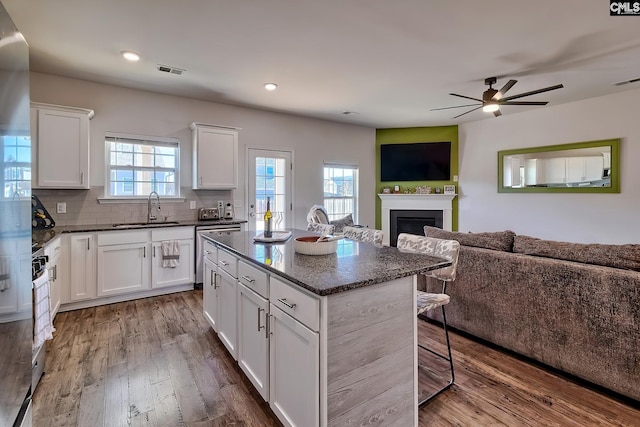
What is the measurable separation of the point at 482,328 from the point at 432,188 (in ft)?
14.5

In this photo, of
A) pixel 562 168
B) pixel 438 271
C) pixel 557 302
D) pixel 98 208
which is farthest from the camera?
pixel 562 168

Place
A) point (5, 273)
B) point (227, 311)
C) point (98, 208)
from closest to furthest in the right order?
point (5, 273)
point (227, 311)
point (98, 208)

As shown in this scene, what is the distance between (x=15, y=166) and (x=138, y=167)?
3.65 m

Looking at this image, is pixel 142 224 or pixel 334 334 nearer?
pixel 334 334

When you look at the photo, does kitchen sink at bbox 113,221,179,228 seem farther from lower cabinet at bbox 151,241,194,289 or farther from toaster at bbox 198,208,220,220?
toaster at bbox 198,208,220,220

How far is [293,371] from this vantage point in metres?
1.52

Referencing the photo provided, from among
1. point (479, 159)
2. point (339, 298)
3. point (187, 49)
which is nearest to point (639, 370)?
point (339, 298)

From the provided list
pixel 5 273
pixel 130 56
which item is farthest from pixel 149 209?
pixel 5 273

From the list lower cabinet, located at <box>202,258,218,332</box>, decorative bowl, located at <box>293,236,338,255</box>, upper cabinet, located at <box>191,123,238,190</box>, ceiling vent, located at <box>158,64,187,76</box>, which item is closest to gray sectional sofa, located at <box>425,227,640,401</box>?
decorative bowl, located at <box>293,236,338,255</box>

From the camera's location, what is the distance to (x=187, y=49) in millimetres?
3092

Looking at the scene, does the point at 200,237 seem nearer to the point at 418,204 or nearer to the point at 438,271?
the point at 438,271

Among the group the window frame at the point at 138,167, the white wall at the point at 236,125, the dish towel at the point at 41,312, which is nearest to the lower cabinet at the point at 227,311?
the dish towel at the point at 41,312

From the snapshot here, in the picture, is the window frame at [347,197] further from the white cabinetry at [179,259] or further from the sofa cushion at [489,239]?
the sofa cushion at [489,239]

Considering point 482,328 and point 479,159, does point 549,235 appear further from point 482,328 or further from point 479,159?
point 482,328
